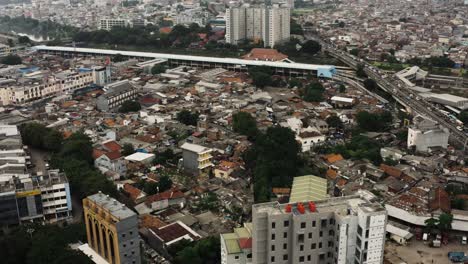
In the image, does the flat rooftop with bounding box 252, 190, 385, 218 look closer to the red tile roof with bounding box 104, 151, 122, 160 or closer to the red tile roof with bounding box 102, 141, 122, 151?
the red tile roof with bounding box 104, 151, 122, 160

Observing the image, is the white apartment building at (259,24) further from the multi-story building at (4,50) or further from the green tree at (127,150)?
the green tree at (127,150)

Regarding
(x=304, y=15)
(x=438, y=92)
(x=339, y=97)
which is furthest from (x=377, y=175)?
(x=304, y=15)

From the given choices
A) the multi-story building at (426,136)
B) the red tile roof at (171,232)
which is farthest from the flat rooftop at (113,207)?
→ the multi-story building at (426,136)

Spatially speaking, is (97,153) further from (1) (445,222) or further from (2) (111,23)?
(2) (111,23)

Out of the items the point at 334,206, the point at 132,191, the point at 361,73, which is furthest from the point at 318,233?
the point at 361,73

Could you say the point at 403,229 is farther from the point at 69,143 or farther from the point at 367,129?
the point at 69,143
